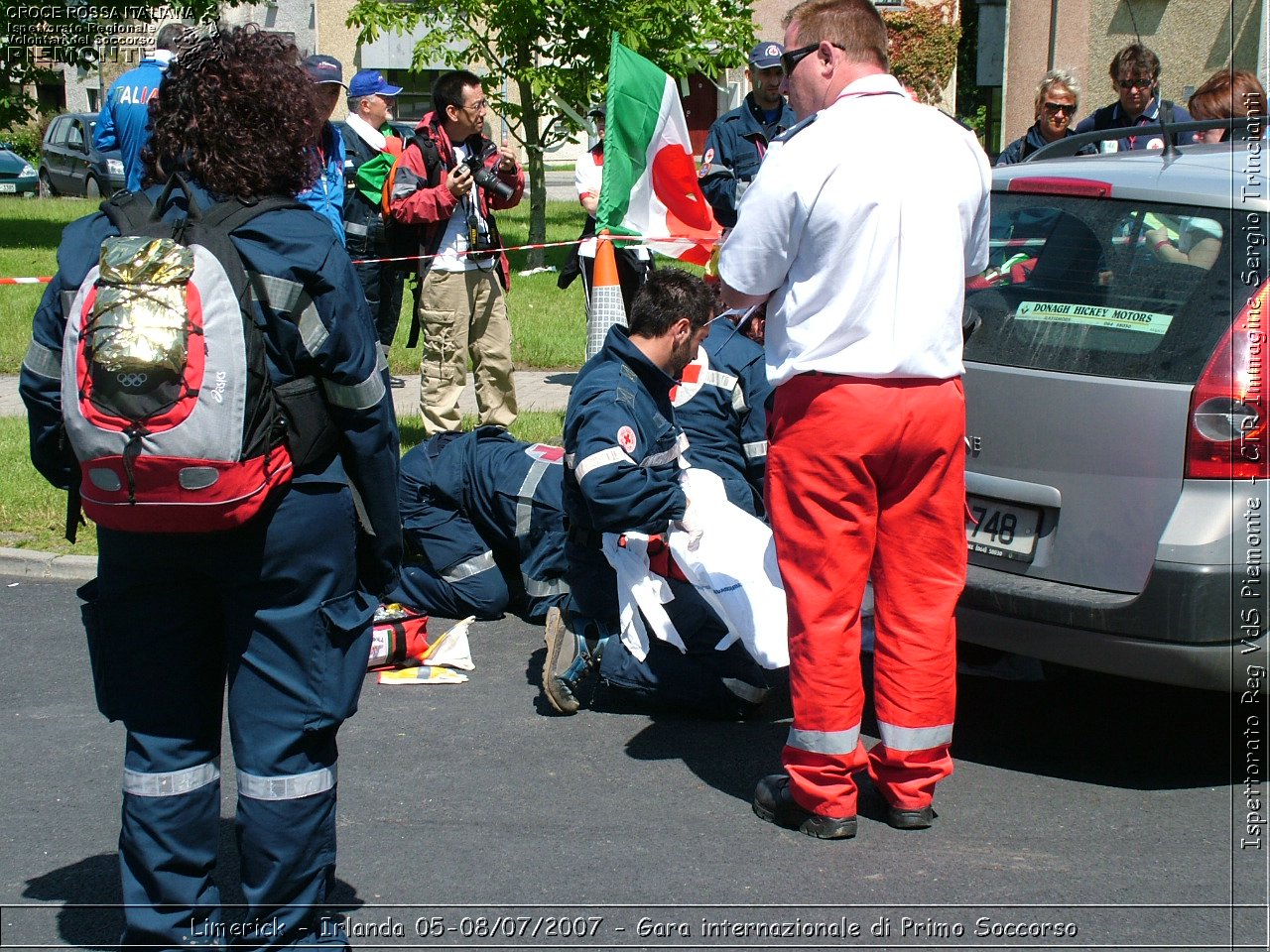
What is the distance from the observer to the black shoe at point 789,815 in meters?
3.76

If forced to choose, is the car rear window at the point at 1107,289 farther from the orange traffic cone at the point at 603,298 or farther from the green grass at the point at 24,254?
the green grass at the point at 24,254

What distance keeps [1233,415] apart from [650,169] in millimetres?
3250

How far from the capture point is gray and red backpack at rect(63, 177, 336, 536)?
2.53 m

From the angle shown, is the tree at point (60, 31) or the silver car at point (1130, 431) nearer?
the silver car at point (1130, 431)

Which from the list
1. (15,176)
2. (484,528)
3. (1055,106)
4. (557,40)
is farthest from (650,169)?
(15,176)

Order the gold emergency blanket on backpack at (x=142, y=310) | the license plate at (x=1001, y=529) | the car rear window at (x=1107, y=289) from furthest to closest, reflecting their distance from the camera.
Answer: the license plate at (x=1001, y=529), the car rear window at (x=1107, y=289), the gold emergency blanket on backpack at (x=142, y=310)

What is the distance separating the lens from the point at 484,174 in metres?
7.83

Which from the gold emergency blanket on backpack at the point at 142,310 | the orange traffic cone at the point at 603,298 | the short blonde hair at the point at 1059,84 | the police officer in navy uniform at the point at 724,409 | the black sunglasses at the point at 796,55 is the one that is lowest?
the police officer in navy uniform at the point at 724,409

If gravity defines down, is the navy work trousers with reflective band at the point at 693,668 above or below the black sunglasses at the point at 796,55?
below

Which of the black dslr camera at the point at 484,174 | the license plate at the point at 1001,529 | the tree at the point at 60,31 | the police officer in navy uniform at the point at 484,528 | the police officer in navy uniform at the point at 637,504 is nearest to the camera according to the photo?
the license plate at the point at 1001,529

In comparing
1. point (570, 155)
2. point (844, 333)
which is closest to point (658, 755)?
point (844, 333)

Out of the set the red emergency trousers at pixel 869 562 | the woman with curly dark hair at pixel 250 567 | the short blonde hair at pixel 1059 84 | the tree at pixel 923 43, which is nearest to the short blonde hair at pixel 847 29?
the red emergency trousers at pixel 869 562

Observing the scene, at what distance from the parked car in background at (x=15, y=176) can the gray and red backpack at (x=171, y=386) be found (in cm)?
2809

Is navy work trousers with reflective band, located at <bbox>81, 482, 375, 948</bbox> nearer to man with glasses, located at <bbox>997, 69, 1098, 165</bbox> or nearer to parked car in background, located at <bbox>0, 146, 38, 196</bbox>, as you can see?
man with glasses, located at <bbox>997, 69, 1098, 165</bbox>
